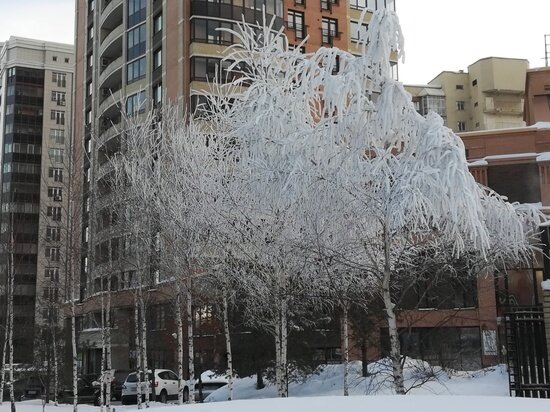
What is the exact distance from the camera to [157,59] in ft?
171

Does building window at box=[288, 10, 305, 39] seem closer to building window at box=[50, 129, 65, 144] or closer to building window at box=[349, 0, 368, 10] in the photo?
building window at box=[349, 0, 368, 10]

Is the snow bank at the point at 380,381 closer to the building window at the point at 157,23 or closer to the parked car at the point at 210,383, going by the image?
the parked car at the point at 210,383

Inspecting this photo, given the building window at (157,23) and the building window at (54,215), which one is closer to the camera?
the building window at (54,215)

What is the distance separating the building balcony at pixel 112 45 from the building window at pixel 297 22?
13.9 meters

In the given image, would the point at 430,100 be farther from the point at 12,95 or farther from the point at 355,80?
the point at 355,80

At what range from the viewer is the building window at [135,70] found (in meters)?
53.4

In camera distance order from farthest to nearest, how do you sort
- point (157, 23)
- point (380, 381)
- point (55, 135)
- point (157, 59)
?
1. point (55, 135)
2. point (157, 23)
3. point (157, 59)
4. point (380, 381)

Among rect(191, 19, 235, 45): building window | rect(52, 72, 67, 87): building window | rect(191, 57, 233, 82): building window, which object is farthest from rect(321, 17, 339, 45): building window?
rect(52, 72, 67, 87): building window

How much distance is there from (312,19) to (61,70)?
2535 inches

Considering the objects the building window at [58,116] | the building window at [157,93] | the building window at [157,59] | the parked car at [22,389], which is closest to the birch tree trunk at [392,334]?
the parked car at [22,389]

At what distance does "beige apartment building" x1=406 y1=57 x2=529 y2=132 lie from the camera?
87.2 meters

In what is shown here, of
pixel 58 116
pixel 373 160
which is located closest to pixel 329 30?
pixel 373 160

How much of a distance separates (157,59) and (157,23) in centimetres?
301

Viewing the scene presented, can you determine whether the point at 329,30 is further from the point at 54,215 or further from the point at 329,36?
the point at 54,215
